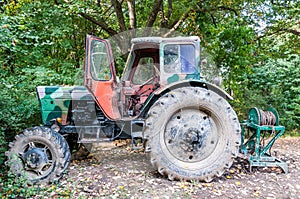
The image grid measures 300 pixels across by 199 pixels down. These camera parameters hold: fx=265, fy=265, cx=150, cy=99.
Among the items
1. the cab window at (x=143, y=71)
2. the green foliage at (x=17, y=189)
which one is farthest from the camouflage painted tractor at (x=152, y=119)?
the cab window at (x=143, y=71)

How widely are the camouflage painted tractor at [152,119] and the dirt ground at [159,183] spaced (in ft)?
0.69

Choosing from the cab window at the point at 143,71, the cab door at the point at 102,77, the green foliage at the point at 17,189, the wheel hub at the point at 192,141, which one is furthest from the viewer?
the cab window at the point at 143,71

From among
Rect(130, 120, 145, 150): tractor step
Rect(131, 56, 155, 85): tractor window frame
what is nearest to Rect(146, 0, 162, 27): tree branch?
Rect(131, 56, 155, 85): tractor window frame

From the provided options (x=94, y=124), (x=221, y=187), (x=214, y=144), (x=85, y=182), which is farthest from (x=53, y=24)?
(x=221, y=187)

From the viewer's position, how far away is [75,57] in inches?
296

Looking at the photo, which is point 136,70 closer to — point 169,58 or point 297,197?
point 169,58

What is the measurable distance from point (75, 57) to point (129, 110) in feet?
11.8

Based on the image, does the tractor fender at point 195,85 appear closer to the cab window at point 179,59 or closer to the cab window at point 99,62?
the cab window at point 179,59

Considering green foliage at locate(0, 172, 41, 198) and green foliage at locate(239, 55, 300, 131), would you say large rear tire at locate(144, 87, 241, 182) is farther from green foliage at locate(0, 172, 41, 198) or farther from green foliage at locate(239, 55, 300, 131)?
green foliage at locate(239, 55, 300, 131)

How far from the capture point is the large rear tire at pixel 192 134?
12.7 ft

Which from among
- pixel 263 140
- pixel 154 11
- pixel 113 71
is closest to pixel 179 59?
pixel 113 71

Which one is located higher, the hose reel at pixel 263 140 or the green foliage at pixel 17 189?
the hose reel at pixel 263 140

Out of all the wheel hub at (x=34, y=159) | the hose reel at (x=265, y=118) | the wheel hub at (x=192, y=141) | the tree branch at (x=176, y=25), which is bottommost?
the wheel hub at (x=34, y=159)

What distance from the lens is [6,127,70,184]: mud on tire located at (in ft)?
12.4
